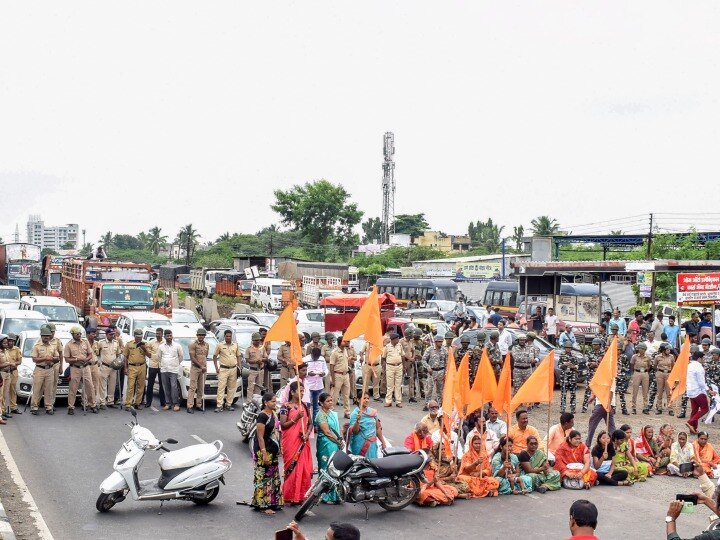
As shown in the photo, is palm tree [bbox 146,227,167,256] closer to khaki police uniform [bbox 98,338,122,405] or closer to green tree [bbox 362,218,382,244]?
green tree [bbox 362,218,382,244]

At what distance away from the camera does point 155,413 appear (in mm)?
17719

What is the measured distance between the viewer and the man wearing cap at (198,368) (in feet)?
58.8

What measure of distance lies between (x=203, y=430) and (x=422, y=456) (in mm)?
5907

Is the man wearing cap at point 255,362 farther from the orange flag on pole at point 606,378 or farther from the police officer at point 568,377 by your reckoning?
the orange flag on pole at point 606,378

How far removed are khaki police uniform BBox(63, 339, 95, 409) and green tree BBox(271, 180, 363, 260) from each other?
75644 mm

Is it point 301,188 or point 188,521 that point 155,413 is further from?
point 301,188

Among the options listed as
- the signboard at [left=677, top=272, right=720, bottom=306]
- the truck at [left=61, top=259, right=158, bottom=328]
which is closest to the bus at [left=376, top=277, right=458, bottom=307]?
the truck at [left=61, top=259, right=158, bottom=328]

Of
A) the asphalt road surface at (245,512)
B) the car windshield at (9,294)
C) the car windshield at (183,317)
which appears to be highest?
the car windshield at (9,294)

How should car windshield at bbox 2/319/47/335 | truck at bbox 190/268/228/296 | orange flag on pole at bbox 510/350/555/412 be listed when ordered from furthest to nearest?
truck at bbox 190/268/228/296 → car windshield at bbox 2/319/47/335 → orange flag on pole at bbox 510/350/555/412

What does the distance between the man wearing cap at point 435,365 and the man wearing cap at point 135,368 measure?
19.6 feet

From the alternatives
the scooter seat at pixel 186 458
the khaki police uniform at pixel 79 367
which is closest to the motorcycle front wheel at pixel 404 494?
the scooter seat at pixel 186 458

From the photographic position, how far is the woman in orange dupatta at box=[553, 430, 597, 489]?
1280 centimetres

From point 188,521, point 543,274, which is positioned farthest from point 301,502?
point 543,274

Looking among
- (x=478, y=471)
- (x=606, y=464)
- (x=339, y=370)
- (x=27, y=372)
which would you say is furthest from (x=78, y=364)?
(x=606, y=464)
